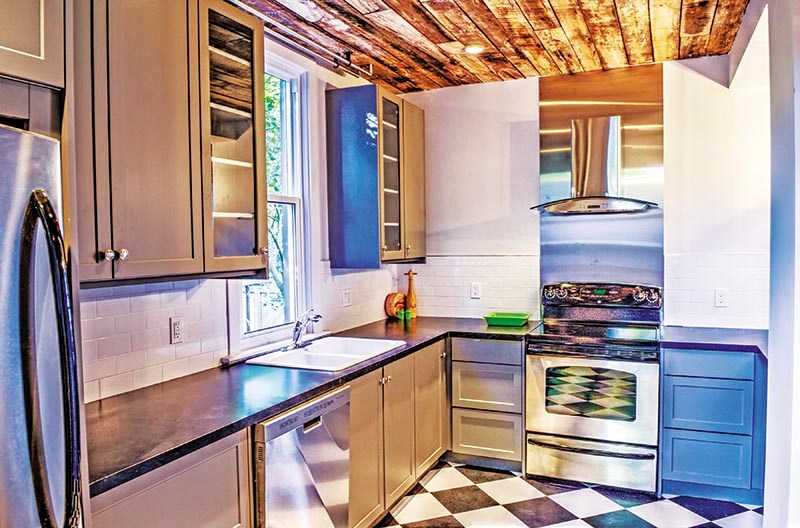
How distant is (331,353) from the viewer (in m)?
3.08

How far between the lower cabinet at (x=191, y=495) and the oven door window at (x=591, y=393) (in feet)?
6.59

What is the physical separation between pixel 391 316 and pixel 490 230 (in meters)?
0.92

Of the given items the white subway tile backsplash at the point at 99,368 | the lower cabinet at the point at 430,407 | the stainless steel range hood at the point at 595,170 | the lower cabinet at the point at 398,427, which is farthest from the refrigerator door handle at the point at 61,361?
the stainless steel range hood at the point at 595,170

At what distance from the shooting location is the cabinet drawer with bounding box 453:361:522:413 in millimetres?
3432

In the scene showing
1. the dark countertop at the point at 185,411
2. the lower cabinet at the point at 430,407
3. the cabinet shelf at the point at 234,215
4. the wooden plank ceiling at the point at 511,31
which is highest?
the wooden plank ceiling at the point at 511,31

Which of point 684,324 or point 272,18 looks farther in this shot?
point 684,324

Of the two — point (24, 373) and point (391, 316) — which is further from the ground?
point (24, 373)

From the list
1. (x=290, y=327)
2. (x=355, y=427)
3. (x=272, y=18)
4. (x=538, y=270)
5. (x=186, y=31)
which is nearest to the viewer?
(x=186, y=31)

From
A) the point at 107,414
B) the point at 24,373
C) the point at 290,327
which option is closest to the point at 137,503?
the point at 107,414

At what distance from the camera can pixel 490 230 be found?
415 centimetres

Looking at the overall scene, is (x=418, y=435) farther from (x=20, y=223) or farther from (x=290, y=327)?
(x=20, y=223)

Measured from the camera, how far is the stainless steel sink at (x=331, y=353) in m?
2.68

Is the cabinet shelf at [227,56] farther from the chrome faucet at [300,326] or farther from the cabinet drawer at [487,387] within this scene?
the cabinet drawer at [487,387]

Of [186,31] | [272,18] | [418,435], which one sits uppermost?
[272,18]
